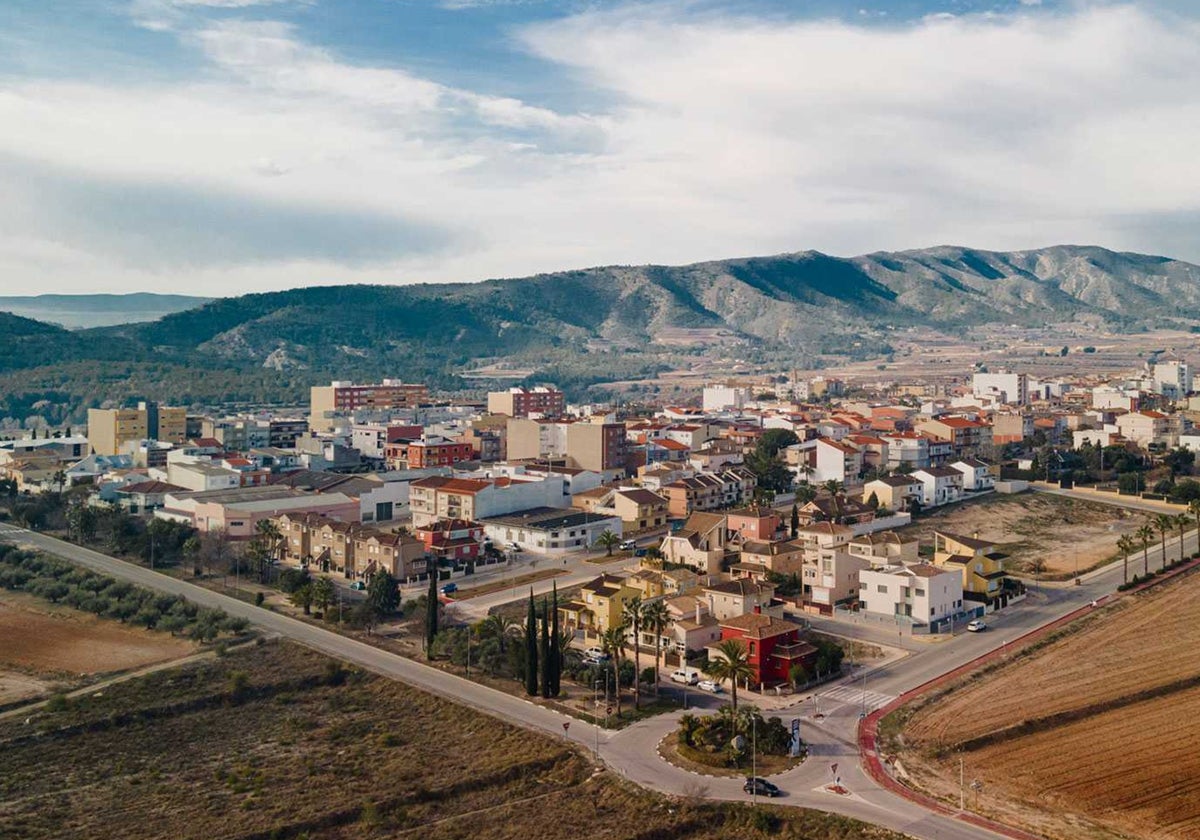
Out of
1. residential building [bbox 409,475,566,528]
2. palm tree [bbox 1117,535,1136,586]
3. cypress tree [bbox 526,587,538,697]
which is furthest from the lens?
residential building [bbox 409,475,566,528]

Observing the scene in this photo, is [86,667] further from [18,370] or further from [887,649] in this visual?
[18,370]

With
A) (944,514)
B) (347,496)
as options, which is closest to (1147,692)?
(944,514)

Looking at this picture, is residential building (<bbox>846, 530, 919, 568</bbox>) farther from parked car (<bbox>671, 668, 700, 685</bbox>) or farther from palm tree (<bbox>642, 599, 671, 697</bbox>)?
palm tree (<bbox>642, 599, 671, 697</bbox>)

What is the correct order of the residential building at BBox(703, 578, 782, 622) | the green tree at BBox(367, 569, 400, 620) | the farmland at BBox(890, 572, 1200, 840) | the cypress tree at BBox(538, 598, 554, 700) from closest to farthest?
the farmland at BBox(890, 572, 1200, 840), the cypress tree at BBox(538, 598, 554, 700), the residential building at BBox(703, 578, 782, 622), the green tree at BBox(367, 569, 400, 620)

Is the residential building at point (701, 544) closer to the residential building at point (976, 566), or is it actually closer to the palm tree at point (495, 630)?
the residential building at point (976, 566)

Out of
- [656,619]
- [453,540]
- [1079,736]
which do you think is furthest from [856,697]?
[453,540]

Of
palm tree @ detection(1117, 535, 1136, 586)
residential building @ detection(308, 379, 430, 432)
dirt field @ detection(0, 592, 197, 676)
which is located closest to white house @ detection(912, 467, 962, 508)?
palm tree @ detection(1117, 535, 1136, 586)

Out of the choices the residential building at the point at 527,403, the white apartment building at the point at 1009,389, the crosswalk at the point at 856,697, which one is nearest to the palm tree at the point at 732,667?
the crosswalk at the point at 856,697
